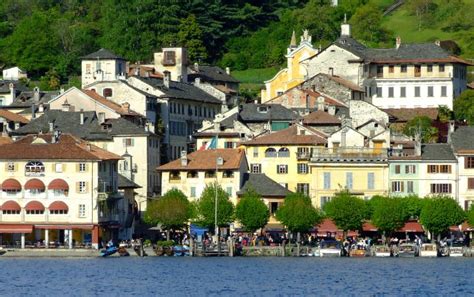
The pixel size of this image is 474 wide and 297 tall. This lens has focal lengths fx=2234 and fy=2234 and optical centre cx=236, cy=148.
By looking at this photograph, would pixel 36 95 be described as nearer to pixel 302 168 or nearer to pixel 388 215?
pixel 302 168

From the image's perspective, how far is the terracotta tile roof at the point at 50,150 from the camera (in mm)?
152000

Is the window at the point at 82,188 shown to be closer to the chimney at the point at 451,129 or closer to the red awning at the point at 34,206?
the red awning at the point at 34,206

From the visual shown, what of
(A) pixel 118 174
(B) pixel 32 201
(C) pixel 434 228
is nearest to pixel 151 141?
(A) pixel 118 174

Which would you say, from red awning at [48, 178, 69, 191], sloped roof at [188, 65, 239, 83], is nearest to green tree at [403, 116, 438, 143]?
sloped roof at [188, 65, 239, 83]

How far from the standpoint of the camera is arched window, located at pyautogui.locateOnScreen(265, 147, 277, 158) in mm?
160000

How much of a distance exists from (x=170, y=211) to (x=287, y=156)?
39.1 ft

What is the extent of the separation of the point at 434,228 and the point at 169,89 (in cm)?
3494

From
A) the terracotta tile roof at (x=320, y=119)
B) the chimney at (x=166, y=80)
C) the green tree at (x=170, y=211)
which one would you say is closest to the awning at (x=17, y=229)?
the green tree at (x=170, y=211)

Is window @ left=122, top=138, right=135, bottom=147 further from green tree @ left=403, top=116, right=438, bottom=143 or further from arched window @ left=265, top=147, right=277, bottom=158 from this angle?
green tree @ left=403, top=116, right=438, bottom=143

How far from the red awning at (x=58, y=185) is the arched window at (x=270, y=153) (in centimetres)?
1603

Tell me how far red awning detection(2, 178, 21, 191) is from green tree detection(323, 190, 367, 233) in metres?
21.2

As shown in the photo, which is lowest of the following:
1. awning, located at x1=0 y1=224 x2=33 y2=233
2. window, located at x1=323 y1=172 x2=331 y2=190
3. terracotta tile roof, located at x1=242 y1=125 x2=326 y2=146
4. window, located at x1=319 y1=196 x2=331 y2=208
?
awning, located at x1=0 y1=224 x2=33 y2=233

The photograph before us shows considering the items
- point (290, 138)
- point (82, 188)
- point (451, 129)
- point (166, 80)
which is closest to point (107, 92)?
point (166, 80)

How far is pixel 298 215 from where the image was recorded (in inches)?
5861
